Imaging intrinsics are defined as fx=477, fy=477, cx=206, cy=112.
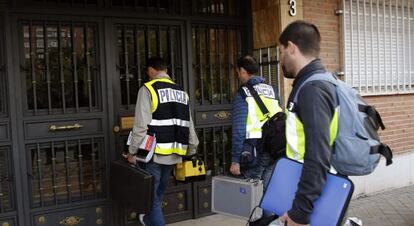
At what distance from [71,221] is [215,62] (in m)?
2.54

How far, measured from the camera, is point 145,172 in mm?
4332

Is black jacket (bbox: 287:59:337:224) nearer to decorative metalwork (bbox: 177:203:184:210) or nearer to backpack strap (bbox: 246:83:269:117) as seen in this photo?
backpack strap (bbox: 246:83:269:117)

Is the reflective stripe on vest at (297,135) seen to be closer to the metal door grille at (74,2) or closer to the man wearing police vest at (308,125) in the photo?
the man wearing police vest at (308,125)

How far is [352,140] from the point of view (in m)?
2.37

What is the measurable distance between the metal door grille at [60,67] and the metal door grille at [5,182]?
0.49m

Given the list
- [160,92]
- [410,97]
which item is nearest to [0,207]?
[160,92]

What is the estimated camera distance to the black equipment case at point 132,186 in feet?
14.1

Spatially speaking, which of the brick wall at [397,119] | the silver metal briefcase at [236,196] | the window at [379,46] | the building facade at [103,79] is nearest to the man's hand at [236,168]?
the silver metal briefcase at [236,196]

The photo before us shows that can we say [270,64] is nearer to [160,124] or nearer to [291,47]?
[160,124]

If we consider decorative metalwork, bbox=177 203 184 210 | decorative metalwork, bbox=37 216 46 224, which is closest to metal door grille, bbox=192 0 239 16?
decorative metalwork, bbox=177 203 184 210

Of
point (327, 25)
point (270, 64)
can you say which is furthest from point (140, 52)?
point (327, 25)

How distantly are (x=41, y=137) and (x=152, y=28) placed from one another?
174 cm

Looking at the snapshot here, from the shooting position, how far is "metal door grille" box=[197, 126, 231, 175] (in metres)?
5.88

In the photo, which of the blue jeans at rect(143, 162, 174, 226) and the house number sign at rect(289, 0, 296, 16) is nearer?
the blue jeans at rect(143, 162, 174, 226)
